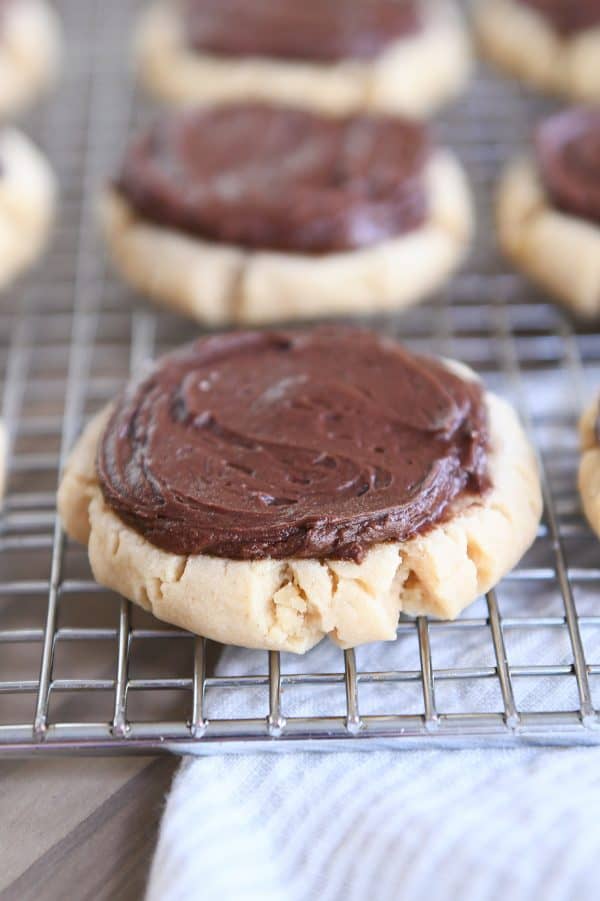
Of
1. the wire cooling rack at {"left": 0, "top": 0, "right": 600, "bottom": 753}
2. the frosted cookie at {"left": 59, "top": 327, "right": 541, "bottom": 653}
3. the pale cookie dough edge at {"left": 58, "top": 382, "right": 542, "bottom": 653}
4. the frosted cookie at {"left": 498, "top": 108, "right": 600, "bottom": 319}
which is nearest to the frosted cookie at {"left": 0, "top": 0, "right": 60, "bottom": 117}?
the wire cooling rack at {"left": 0, "top": 0, "right": 600, "bottom": 753}

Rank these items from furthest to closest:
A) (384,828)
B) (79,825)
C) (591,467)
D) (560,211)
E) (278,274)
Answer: (560,211), (278,274), (591,467), (79,825), (384,828)

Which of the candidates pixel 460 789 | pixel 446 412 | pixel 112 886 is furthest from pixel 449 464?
pixel 112 886

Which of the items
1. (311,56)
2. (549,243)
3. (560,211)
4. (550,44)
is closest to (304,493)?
(549,243)

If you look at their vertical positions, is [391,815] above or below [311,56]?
below

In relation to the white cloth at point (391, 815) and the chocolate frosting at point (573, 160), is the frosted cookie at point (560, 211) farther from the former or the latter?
the white cloth at point (391, 815)

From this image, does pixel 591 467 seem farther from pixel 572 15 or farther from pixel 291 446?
pixel 572 15

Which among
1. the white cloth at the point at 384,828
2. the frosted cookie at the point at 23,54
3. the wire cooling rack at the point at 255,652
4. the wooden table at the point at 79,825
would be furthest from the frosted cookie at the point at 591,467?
the frosted cookie at the point at 23,54

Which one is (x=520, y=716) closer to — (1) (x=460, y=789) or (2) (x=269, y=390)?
(1) (x=460, y=789)
